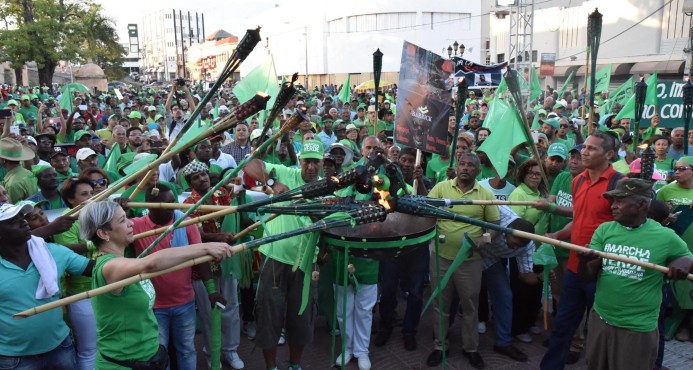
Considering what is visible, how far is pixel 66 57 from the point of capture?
38750 millimetres

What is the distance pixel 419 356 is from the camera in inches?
218

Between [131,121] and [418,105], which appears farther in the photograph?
[131,121]

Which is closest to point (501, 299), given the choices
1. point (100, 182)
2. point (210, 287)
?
point (210, 287)

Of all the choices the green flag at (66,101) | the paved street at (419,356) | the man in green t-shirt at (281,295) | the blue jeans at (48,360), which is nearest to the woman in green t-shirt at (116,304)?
the blue jeans at (48,360)

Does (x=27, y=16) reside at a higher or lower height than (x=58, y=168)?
higher

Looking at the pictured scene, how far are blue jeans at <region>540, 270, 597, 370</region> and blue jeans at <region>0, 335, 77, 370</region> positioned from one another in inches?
154

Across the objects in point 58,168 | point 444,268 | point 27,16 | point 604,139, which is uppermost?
point 27,16

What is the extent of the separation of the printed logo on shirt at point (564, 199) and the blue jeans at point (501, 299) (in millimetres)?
890

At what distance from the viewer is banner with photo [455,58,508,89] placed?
15758 mm

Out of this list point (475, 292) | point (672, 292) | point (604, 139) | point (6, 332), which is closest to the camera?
point (6, 332)

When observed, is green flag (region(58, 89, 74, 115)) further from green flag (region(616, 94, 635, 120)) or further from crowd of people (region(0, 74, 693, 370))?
green flag (region(616, 94, 635, 120))

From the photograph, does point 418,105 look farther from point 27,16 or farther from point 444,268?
point 27,16

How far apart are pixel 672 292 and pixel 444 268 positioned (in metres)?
2.67

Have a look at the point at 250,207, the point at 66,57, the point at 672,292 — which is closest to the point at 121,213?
the point at 250,207
